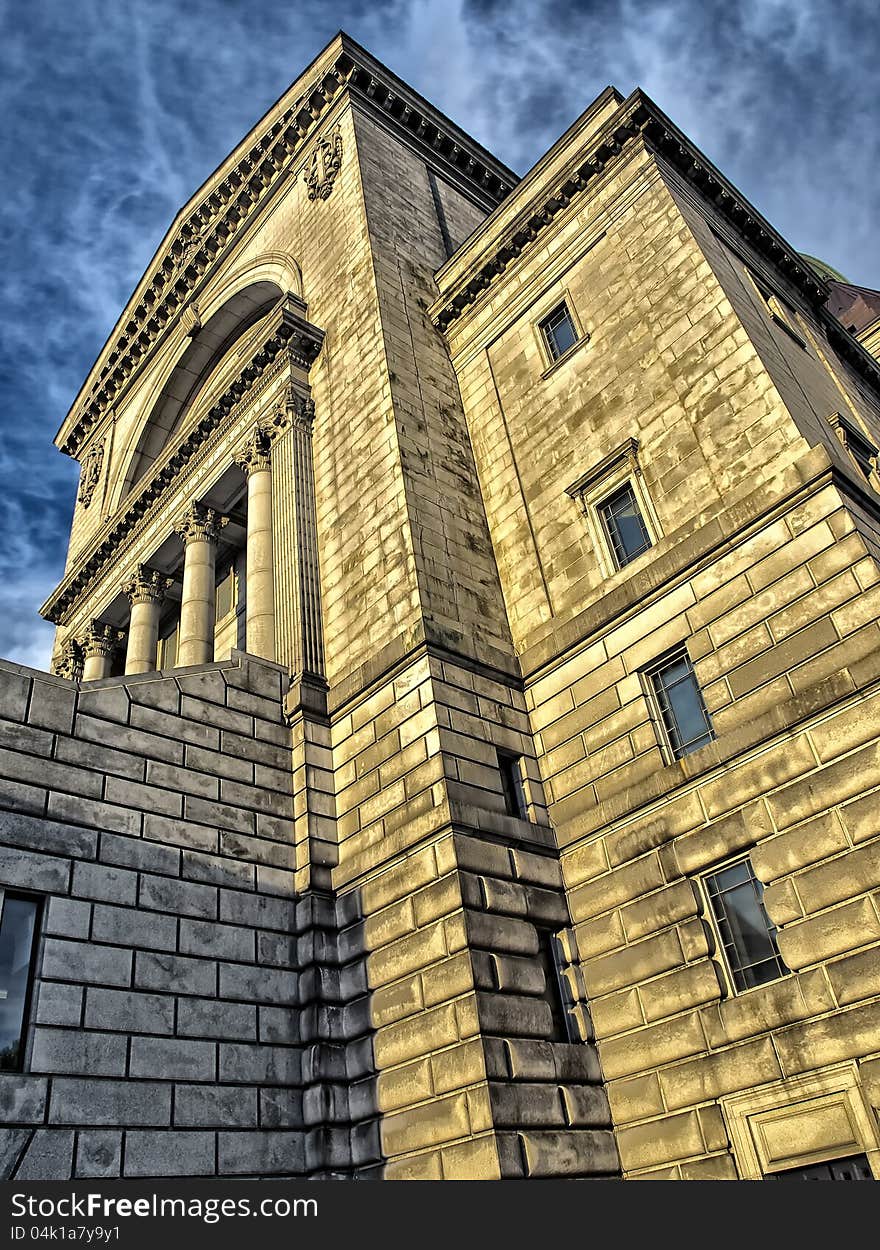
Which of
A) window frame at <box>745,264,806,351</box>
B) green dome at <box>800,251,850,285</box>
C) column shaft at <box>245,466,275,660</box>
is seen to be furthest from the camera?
green dome at <box>800,251,850,285</box>

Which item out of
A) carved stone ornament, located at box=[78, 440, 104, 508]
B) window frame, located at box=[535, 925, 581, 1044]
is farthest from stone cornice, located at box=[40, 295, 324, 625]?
window frame, located at box=[535, 925, 581, 1044]

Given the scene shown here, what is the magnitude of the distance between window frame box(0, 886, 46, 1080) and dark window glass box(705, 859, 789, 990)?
33.7ft

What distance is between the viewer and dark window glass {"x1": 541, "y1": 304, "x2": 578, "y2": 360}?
77.0ft

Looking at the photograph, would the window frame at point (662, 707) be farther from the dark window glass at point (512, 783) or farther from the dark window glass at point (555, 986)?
the dark window glass at point (555, 986)

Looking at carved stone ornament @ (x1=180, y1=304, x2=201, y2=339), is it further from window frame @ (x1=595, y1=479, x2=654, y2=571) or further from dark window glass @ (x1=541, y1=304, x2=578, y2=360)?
window frame @ (x1=595, y1=479, x2=654, y2=571)

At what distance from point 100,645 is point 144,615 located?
12.4 feet

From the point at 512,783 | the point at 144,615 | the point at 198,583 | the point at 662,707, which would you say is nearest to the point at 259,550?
the point at 198,583

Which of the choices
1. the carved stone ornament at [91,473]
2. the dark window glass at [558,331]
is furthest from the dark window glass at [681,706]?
the carved stone ornament at [91,473]

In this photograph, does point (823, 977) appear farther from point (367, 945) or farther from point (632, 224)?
point (632, 224)

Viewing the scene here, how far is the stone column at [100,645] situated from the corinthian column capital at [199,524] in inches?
253

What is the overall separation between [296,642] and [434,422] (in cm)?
654

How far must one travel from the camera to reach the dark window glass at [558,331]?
23.5m

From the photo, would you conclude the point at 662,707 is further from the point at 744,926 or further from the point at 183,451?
the point at 183,451

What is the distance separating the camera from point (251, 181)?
34.8 metres
